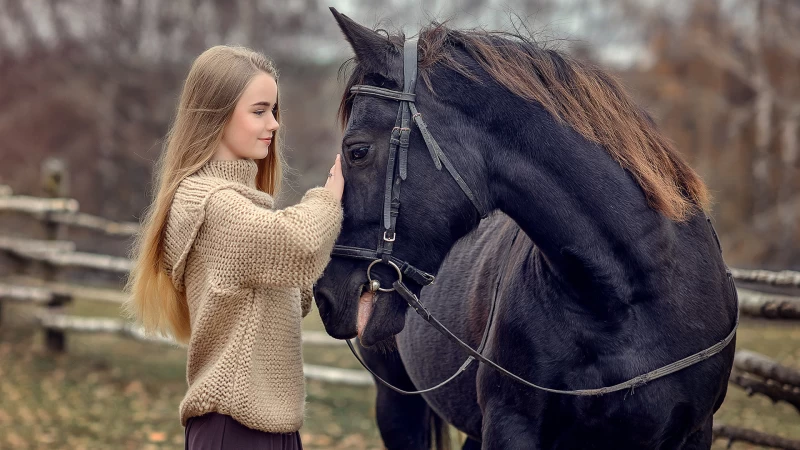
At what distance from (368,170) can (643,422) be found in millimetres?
1143

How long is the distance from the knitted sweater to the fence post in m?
7.44

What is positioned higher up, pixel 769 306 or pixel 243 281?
pixel 243 281

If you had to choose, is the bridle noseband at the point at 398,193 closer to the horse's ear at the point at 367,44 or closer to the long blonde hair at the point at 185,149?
the horse's ear at the point at 367,44

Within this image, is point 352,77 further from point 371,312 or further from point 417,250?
point 371,312

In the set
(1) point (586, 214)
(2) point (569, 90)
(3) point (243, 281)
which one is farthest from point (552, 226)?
(3) point (243, 281)

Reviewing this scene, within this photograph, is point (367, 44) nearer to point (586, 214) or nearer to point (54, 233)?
point (586, 214)

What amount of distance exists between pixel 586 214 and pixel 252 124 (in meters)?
1.04

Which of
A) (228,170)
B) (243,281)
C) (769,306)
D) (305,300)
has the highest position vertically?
(228,170)

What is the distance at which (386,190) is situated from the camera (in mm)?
2297

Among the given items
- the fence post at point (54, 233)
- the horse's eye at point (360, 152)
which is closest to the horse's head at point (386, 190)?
the horse's eye at point (360, 152)

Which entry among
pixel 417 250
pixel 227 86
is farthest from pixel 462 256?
pixel 227 86

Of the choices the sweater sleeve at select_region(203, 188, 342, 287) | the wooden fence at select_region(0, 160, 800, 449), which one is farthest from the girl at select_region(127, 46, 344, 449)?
the wooden fence at select_region(0, 160, 800, 449)

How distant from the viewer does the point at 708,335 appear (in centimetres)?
253

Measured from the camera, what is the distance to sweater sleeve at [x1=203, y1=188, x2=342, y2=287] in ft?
6.93
